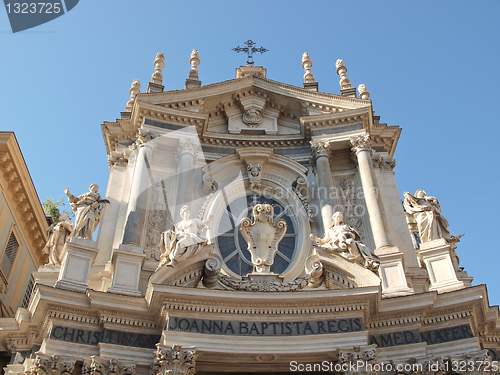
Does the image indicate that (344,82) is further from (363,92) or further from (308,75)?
(308,75)

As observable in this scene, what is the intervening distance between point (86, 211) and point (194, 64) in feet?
31.2

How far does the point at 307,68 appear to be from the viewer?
2153cm

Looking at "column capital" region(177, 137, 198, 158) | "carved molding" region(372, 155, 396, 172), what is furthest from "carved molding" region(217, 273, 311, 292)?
"carved molding" region(372, 155, 396, 172)

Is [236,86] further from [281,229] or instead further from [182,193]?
[281,229]

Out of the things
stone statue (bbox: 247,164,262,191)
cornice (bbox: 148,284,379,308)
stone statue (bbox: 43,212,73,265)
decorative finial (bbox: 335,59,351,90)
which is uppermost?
decorative finial (bbox: 335,59,351,90)

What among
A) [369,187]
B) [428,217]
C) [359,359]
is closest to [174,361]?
[359,359]

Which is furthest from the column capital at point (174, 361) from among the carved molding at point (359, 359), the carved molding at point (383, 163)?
the carved molding at point (383, 163)

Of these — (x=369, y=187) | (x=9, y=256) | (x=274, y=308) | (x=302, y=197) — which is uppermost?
(x=302, y=197)

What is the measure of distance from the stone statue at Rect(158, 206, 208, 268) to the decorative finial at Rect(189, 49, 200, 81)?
8.41 m

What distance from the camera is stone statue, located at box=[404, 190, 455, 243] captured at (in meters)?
13.6

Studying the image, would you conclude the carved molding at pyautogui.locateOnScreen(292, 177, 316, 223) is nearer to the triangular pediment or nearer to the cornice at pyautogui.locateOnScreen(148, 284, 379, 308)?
the triangular pediment

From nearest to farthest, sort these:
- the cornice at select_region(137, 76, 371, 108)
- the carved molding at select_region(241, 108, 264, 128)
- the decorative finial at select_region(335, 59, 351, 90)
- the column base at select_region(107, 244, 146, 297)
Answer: the column base at select_region(107, 244, 146, 297), the cornice at select_region(137, 76, 371, 108), the carved molding at select_region(241, 108, 264, 128), the decorative finial at select_region(335, 59, 351, 90)

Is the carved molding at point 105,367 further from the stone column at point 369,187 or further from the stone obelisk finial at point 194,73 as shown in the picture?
the stone obelisk finial at point 194,73

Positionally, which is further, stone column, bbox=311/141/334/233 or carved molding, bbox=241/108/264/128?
carved molding, bbox=241/108/264/128
